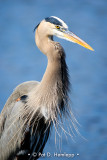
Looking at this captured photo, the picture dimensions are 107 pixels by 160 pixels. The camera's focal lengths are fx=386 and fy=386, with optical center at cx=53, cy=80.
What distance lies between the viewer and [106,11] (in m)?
Result: 6.65

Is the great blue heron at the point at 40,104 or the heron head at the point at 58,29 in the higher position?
the heron head at the point at 58,29

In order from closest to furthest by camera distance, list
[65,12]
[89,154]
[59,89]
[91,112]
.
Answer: [59,89]
[89,154]
[91,112]
[65,12]

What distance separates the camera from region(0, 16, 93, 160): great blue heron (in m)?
2.75

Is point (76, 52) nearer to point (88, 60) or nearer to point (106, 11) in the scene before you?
point (88, 60)

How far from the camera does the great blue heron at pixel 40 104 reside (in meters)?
2.75

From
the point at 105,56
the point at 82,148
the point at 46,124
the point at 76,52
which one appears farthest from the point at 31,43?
the point at 46,124

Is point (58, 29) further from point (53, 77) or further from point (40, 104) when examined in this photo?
point (40, 104)

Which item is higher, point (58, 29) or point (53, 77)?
point (58, 29)

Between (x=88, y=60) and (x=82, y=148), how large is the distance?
1724 millimetres

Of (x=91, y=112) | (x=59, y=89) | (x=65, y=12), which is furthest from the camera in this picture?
(x=65, y=12)

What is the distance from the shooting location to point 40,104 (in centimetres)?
285

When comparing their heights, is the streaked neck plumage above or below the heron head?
below

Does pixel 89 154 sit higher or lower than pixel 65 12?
lower

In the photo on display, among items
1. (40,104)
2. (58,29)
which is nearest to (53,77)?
(40,104)
